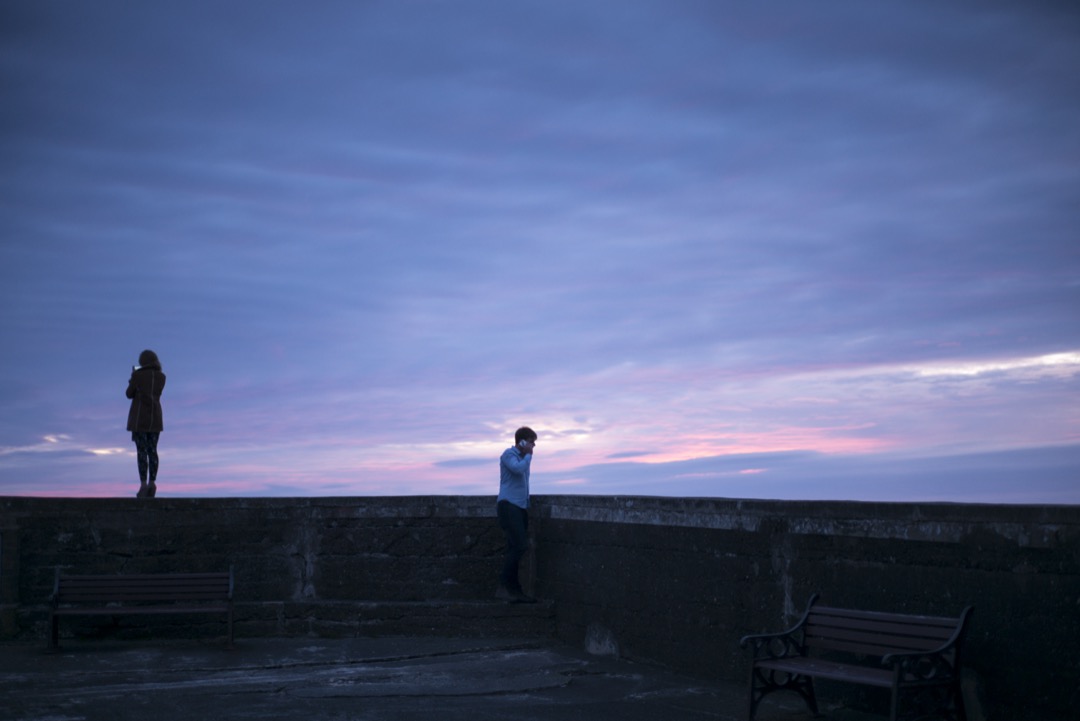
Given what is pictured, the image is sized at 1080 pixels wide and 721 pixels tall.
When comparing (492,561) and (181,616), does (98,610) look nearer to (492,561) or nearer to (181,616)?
(181,616)

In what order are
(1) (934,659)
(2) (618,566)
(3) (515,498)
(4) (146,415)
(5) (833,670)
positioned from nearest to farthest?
(1) (934,659)
(5) (833,670)
(2) (618,566)
(3) (515,498)
(4) (146,415)

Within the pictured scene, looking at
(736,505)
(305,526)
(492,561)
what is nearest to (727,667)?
(736,505)

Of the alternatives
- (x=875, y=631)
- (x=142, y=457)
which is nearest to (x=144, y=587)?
(x=142, y=457)

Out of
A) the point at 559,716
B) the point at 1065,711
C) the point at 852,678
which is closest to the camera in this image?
the point at 1065,711

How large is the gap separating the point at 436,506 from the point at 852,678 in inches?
236

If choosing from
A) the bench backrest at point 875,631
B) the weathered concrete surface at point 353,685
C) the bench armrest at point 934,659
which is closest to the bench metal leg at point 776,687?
the weathered concrete surface at point 353,685

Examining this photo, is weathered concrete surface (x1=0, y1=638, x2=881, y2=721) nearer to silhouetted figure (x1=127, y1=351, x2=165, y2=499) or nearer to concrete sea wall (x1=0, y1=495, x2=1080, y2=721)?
concrete sea wall (x1=0, y1=495, x2=1080, y2=721)

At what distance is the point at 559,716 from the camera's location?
22.3 feet

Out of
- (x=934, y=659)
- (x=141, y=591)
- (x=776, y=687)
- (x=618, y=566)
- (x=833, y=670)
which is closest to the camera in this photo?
(x=934, y=659)

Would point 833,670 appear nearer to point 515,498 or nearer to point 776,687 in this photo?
point 776,687

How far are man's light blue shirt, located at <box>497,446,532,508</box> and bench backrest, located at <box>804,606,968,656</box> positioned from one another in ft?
14.2

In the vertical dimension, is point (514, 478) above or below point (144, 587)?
above

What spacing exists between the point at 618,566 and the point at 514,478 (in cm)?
163

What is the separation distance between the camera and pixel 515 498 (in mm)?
10453
